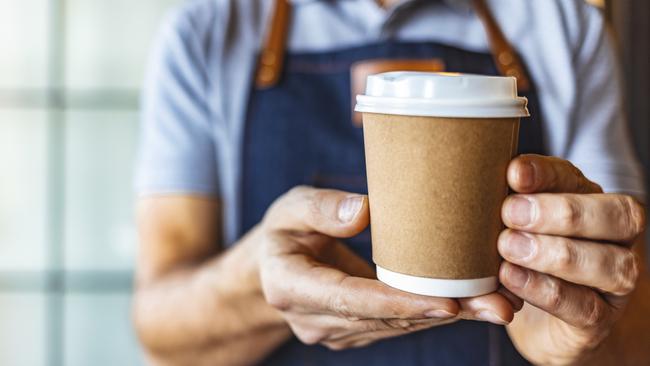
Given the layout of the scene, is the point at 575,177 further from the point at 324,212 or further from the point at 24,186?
the point at 24,186

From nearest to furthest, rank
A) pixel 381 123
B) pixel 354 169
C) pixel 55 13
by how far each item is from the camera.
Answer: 1. pixel 381 123
2. pixel 354 169
3. pixel 55 13

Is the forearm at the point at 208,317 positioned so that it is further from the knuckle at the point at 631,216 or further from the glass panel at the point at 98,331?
the glass panel at the point at 98,331

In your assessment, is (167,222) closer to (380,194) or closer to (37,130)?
(380,194)

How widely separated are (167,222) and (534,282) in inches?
25.6

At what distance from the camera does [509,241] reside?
61 centimetres

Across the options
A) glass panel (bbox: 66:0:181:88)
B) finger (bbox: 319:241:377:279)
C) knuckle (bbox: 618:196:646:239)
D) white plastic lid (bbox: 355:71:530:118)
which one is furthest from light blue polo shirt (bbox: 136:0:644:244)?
glass panel (bbox: 66:0:181:88)

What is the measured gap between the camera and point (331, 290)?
670 millimetres

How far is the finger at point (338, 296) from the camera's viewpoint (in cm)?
61

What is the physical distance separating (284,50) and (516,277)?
25.4 inches

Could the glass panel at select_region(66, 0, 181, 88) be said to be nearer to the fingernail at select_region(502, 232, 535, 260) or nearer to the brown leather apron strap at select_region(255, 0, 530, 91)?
the brown leather apron strap at select_region(255, 0, 530, 91)

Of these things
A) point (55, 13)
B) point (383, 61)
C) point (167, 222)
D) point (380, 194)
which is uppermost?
point (55, 13)

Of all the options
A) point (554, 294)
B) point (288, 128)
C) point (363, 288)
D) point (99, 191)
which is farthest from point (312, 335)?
point (99, 191)

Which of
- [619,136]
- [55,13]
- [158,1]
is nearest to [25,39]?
[55,13]

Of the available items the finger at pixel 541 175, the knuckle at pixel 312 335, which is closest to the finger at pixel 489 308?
the finger at pixel 541 175
